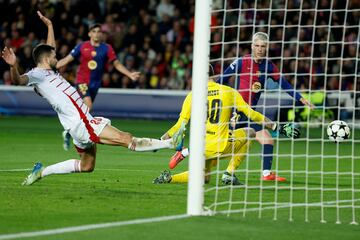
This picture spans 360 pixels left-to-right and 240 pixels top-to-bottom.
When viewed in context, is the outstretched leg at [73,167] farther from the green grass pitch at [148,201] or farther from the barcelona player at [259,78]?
the barcelona player at [259,78]

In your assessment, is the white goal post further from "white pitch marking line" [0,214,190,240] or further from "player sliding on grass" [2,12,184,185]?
"player sliding on grass" [2,12,184,185]

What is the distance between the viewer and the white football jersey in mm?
11500

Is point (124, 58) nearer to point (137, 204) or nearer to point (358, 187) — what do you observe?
point (358, 187)

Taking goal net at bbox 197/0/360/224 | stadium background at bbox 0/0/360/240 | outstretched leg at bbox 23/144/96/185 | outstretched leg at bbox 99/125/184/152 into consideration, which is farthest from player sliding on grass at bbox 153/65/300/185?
outstretched leg at bbox 23/144/96/185

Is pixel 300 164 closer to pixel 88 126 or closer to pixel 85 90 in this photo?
pixel 85 90

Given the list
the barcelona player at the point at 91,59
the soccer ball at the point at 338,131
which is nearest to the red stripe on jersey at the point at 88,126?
the soccer ball at the point at 338,131

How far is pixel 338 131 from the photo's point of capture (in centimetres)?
1414

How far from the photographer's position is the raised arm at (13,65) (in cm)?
1089

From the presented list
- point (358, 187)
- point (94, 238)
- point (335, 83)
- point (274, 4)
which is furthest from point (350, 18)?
point (94, 238)

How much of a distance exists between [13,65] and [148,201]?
2045mm

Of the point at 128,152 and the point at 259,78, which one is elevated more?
the point at 259,78

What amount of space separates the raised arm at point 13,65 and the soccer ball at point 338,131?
469cm

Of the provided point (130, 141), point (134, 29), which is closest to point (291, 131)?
point (130, 141)

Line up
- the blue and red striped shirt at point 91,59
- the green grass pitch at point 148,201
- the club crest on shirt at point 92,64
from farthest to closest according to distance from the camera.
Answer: the club crest on shirt at point 92,64 → the blue and red striped shirt at point 91,59 → the green grass pitch at point 148,201
